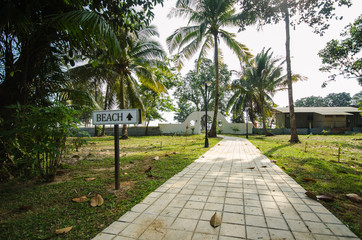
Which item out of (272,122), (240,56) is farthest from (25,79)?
(272,122)

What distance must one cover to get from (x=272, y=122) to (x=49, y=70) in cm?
3390

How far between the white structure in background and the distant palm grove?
3233 millimetres

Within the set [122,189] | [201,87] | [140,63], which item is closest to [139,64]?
[140,63]

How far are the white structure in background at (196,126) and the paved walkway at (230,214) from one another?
18866 millimetres

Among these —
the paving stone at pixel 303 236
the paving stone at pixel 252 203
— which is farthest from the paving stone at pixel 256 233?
the paving stone at pixel 252 203

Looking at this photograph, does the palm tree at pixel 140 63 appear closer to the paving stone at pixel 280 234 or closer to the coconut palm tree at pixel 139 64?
the coconut palm tree at pixel 139 64

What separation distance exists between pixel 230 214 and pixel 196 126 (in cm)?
2023

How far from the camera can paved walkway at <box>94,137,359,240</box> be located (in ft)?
6.08

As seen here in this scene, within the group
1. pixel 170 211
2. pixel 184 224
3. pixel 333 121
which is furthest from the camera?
pixel 333 121

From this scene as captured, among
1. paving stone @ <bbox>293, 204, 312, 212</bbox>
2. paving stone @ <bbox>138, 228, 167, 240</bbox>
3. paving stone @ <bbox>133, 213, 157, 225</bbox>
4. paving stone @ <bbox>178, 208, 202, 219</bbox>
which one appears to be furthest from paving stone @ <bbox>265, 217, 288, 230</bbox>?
paving stone @ <bbox>133, 213, 157, 225</bbox>

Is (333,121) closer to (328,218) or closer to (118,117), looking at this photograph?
(328,218)

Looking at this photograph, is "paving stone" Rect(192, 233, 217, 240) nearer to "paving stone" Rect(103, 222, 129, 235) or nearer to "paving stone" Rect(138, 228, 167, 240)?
"paving stone" Rect(138, 228, 167, 240)

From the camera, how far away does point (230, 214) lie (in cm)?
226

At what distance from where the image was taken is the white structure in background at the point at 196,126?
22469 mm
